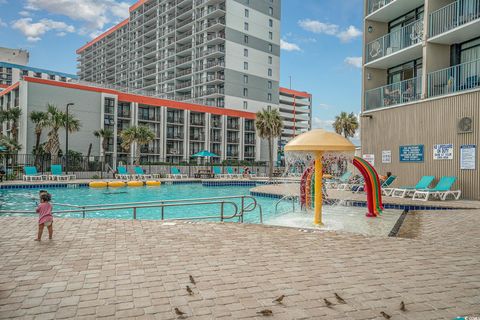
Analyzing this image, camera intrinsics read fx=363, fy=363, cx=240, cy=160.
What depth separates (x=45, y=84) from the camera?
40.1 meters

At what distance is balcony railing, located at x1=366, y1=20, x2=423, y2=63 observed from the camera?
60.9ft

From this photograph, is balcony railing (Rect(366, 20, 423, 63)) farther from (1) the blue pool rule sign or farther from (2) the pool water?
(2) the pool water

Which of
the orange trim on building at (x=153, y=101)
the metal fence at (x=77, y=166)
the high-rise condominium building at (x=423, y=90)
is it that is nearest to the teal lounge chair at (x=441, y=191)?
the high-rise condominium building at (x=423, y=90)

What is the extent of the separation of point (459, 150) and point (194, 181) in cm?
2119

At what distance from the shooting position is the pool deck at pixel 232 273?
3965mm

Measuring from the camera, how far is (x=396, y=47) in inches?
800

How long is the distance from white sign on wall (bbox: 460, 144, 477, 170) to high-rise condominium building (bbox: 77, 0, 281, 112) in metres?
44.8

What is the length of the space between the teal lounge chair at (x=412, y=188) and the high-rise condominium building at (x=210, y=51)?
4283 cm

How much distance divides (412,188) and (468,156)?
255 centimetres

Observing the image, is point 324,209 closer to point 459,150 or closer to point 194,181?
point 459,150

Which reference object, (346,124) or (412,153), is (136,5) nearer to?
(346,124)

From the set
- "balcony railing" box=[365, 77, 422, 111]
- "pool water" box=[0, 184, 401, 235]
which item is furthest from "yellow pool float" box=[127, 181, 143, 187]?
"balcony railing" box=[365, 77, 422, 111]

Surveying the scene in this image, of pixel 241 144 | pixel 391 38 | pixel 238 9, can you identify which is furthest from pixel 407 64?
pixel 238 9

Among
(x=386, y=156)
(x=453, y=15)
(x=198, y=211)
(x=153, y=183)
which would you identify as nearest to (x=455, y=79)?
(x=453, y=15)
